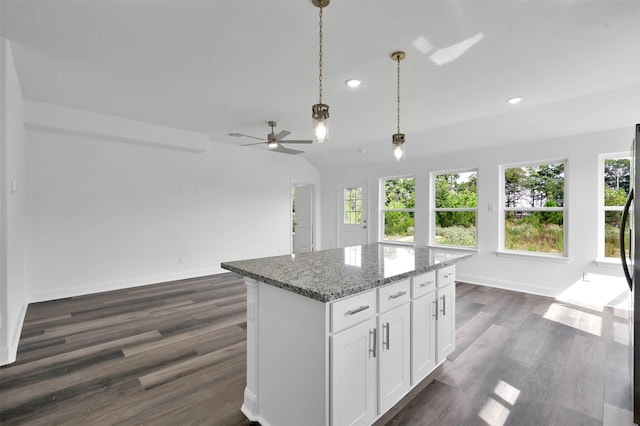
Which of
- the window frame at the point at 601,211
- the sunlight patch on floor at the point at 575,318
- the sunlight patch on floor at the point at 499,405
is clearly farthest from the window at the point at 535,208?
the sunlight patch on floor at the point at 499,405

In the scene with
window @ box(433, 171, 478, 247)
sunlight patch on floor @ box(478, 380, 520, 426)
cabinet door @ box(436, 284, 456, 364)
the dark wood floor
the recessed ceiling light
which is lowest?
sunlight patch on floor @ box(478, 380, 520, 426)

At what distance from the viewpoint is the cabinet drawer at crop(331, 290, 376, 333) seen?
4.58 feet

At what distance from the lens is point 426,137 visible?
196 inches

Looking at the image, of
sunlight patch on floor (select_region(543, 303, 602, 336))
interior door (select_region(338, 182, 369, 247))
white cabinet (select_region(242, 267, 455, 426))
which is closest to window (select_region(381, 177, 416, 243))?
interior door (select_region(338, 182, 369, 247))

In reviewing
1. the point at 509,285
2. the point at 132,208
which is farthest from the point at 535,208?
the point at 132,208

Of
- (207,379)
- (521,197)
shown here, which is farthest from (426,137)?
(207,379)

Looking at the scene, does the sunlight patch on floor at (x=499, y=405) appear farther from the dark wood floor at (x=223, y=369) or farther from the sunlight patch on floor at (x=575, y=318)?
the sunlight patch on floor at (x=575, y=318)

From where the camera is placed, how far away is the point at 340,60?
2543 mm

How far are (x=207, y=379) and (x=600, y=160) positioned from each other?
5143 millimetres

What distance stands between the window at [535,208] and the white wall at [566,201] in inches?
6.2

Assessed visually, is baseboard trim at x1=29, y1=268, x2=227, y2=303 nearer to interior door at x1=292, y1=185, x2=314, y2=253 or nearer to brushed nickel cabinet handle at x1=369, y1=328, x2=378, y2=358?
interior door at x1=292, y1=185, x2=314, y2=253

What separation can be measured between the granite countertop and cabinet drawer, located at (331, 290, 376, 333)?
7 centimetres

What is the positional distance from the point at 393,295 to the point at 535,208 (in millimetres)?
3921

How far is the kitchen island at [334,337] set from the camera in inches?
55.1
